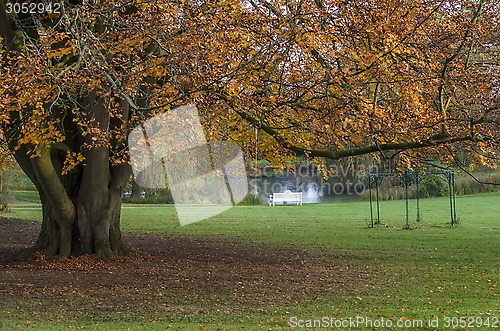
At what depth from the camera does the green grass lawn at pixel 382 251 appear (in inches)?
334

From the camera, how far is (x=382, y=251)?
52.2 ft

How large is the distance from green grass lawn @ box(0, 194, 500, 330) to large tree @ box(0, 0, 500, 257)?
7.52 ft

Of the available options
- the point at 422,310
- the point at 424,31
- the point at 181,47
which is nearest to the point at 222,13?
the point at 181,47

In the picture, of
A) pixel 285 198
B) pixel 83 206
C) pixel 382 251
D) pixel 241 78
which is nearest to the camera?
pixel 241 78

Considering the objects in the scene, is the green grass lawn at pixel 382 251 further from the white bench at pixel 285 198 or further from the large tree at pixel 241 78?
the large tree at pixel 241 78

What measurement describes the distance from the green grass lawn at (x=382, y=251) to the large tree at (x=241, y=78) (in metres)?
2.29

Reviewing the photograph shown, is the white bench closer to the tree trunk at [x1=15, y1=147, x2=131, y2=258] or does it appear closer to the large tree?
the large tree

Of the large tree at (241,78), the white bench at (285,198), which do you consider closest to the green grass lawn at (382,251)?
the white bench at (285,198)

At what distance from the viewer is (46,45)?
10.7 m

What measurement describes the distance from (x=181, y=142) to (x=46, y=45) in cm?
453

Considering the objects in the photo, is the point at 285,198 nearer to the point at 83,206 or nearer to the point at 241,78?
the point at 83,206

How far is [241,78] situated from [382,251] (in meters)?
6.83

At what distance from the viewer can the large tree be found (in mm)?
10391

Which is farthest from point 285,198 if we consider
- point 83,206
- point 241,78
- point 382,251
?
point 241,78
